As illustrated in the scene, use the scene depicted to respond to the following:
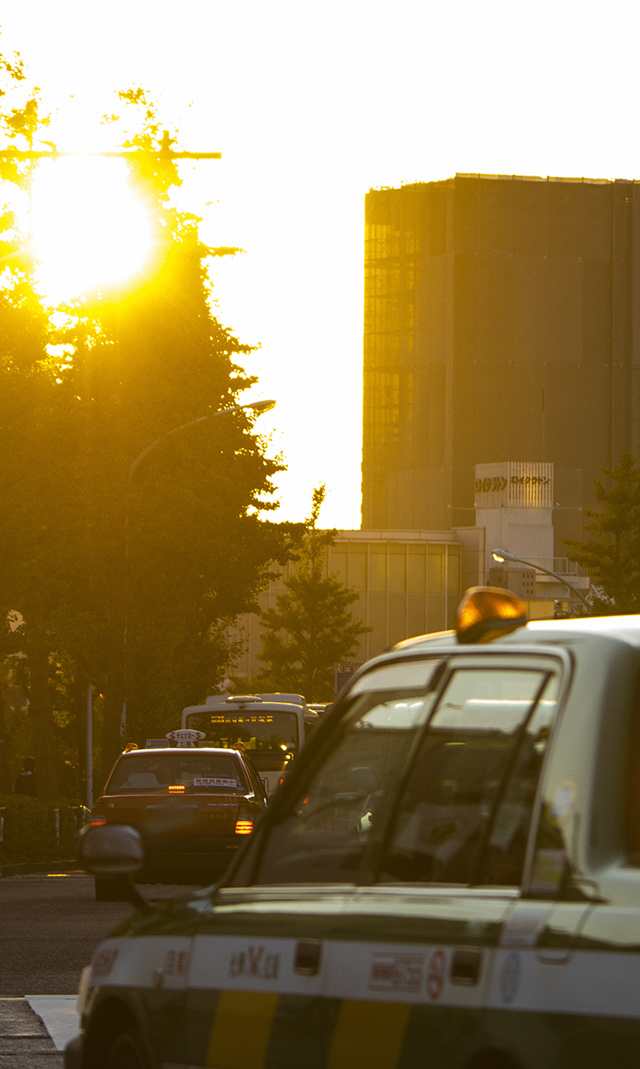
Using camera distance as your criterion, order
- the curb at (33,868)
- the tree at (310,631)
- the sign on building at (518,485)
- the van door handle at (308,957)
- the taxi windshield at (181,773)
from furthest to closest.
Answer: the sign on building at (518,485)
the tree at (310,631)
the curb at (33,868)
the taxi windshield at (181,773)
the van door handle at (308,957)

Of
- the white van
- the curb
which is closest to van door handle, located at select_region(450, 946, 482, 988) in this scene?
the curb

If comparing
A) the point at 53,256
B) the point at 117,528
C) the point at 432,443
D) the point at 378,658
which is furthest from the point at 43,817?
the point at 432,443

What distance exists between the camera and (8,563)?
90.6ft

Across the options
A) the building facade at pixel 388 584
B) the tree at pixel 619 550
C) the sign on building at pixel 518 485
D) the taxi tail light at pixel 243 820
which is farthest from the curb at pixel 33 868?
the sign on building at pixel 518 485

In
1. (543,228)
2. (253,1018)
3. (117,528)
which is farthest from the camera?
(543,228)

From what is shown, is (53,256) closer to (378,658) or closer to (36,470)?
(36,470)

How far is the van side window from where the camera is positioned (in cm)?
372

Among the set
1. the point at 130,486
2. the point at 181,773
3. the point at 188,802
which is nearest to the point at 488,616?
the point at 188,802

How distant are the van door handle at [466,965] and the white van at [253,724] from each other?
3312 centimetres

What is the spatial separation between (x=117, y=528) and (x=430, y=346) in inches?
4457

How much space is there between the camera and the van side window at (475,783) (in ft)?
12.2

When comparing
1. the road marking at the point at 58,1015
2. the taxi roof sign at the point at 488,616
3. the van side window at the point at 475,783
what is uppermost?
the taxi roof sign at the point at 488,616

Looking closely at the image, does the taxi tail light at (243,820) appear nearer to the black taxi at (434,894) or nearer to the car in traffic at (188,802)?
the car in traffic at (188,802)

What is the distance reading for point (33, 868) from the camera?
26.6 meters
